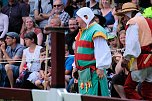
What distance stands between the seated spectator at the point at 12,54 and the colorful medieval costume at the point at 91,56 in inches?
160

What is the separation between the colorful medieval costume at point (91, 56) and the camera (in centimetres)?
645

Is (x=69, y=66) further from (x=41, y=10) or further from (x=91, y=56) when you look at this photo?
(x=41, y=10)

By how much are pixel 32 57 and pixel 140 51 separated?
4.38m

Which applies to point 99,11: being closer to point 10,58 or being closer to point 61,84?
point 10,58

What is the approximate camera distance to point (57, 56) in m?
4.32

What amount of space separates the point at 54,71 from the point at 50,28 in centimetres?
35

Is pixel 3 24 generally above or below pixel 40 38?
above

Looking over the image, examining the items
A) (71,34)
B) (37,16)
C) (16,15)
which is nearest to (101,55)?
(71,34)

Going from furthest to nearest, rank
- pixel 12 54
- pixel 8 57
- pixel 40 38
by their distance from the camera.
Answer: pixel 40 38 < pixel 12 54 < pixel 8 57

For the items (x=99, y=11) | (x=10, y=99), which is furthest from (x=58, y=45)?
(x=99, y=11)

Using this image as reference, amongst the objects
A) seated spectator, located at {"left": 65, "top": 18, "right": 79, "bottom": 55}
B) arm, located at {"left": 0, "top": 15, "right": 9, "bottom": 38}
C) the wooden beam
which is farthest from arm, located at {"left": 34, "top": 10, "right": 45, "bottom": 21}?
the wooden beam

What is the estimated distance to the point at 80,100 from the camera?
4062 mm

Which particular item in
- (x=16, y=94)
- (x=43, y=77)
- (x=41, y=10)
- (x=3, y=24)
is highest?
(x=41, y=10)

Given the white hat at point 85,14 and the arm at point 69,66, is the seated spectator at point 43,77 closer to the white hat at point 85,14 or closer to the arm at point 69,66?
the arm at point 69,66
